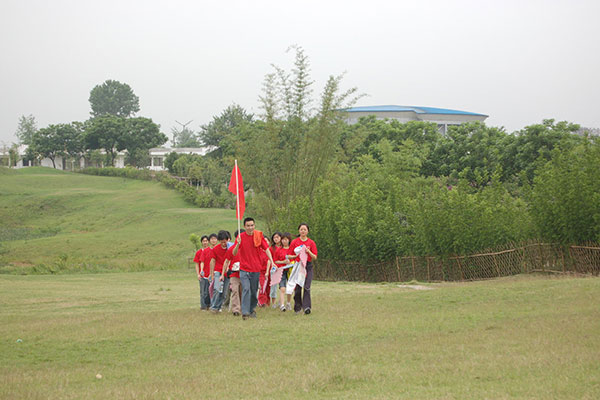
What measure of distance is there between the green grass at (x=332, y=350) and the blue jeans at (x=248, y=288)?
289 millimetres

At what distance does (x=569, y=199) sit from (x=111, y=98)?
117 m

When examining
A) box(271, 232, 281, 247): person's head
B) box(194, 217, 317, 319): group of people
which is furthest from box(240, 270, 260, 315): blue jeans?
box(271, 232, 281, 247): person's head

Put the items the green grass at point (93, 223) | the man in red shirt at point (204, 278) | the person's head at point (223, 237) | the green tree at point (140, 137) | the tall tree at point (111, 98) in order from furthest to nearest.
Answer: the tall tree at point (111, 98) → the green tree at point (140, 137) → the green grass at point (93, 223) → the man in red shirt at point (204, 278) → the person's head at point (223, 237)

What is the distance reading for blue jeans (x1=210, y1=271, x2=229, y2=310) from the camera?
12125 mm

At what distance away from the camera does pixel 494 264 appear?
18922 millimetres

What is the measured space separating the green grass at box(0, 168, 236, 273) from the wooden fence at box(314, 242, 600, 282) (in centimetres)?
1545

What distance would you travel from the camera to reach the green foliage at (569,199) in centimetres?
1670

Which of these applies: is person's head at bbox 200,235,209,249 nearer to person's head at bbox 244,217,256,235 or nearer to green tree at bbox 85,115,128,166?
person's head at bbox 244,217,256,235

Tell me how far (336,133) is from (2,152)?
77811 millimetres

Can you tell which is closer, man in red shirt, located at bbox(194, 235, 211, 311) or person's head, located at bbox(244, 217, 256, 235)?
person's head, located at bbox(244, 217, 256, 235)

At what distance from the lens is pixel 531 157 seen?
3172 centimetres

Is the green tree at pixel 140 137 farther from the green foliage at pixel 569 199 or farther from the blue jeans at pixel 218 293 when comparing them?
the blue jeans at pixel 218 293

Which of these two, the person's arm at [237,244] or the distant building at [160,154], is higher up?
the distant building at [160,154]

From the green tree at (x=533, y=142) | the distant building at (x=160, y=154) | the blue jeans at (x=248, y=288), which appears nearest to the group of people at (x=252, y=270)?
the blue jeans at (x=248, y=288)
